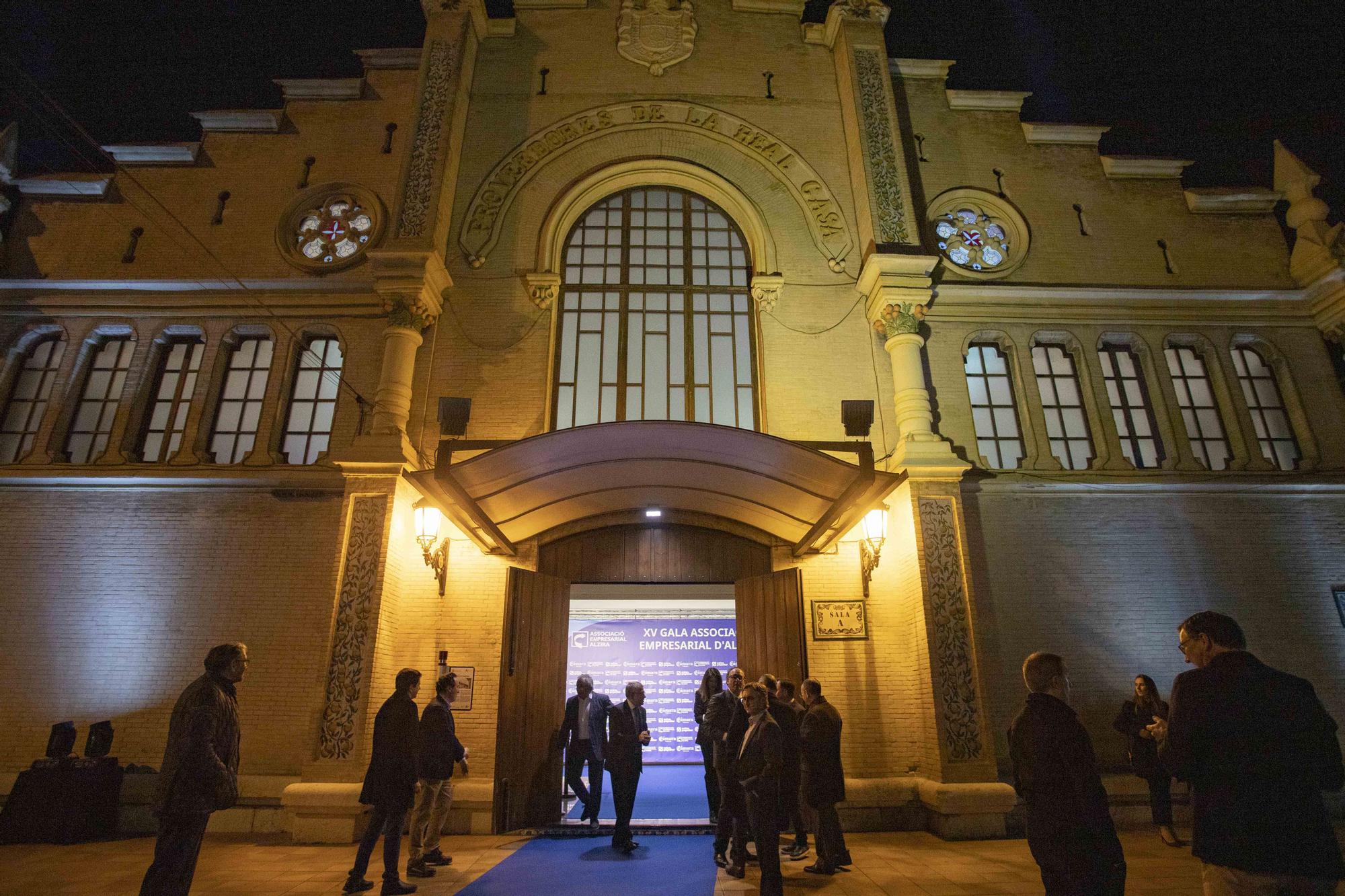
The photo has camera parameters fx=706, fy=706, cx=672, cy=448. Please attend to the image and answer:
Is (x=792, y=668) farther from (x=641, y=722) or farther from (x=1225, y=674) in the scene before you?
(x=1225, y=674)

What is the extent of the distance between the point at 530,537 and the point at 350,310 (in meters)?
4.81

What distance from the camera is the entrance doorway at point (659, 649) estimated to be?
581 inches

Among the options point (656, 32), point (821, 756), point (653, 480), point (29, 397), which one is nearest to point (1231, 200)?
point (656, 32)

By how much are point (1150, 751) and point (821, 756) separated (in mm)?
4308

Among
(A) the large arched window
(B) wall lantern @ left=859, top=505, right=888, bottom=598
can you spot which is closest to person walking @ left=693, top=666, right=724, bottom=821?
(B) wall lantern @ left=859, top=505, right=888, bottom=598

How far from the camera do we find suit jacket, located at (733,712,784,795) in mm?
5430

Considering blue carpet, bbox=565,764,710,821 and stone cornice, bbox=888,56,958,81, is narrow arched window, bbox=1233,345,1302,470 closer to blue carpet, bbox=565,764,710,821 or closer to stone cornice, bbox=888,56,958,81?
stone cornice, bbox=888,56,958,81

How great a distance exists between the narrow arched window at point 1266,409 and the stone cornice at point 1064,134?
448 cm

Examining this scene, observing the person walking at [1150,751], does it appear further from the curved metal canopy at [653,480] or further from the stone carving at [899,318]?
the stone carving at [899,318]

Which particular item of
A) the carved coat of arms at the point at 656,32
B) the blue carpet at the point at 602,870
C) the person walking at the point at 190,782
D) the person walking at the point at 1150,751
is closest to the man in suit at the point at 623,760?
the blue carpet at the point at 602,870

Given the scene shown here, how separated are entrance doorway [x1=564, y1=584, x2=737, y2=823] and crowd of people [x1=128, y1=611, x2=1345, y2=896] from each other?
244 inches

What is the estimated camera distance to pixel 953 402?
1100cm

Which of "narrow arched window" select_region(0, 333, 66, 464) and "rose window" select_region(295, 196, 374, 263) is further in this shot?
"rose window" select_region(295, 196, 374, 263)

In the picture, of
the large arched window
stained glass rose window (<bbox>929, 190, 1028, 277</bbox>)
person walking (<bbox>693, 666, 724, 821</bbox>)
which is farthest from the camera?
stained glass rose window (<bbox>929, 190, 1028, 277</bbox>)
